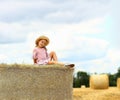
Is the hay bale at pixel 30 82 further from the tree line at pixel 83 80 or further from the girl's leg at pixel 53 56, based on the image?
the tree line at pixel 83 80

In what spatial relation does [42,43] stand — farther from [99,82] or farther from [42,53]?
[99,82]

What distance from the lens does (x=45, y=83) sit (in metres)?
6.82

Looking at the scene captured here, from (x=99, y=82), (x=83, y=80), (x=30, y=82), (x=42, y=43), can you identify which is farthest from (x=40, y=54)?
(x=83, y=80)

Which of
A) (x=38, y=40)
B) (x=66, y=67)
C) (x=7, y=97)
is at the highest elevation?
(x=38, y=40)

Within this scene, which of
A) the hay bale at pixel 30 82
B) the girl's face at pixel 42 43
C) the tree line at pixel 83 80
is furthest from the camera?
the tree line at pixel 83 80

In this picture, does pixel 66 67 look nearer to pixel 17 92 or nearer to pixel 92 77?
pixel 17 92

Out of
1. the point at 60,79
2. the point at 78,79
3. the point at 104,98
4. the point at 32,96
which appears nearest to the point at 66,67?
the point at 60,79

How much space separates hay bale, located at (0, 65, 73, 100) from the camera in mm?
6764

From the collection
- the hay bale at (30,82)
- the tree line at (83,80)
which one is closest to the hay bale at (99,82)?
the tree line at (83,80)

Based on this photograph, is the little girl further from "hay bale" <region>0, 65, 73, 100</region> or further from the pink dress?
"hay bale" <region>0, 65, 73, 100</region>

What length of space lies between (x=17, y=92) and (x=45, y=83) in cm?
44

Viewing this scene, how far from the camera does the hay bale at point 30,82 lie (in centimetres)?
676

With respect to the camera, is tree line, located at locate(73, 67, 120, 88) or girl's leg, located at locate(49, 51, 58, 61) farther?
tree line, located at locate(73, 67, 120, 88)

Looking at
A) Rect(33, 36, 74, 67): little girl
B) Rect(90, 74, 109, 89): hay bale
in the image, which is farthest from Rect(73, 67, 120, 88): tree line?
Rect(33, 36, 74, 67): little girl
